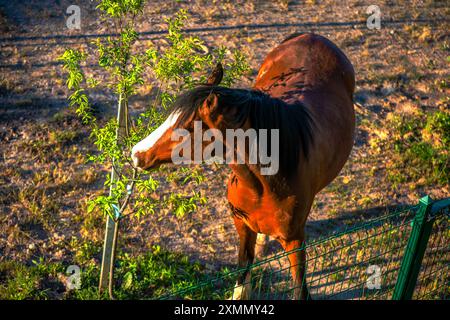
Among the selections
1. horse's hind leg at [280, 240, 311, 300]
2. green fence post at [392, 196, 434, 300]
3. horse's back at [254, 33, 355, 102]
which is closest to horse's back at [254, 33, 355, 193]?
horse's back at [254, 33, 355, 102]

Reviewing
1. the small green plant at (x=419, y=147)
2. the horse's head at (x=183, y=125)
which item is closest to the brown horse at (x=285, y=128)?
the horse's head at (x=183, y=125)

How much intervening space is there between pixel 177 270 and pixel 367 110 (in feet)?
11.9

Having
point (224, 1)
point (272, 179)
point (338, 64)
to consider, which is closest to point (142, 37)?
point (224, 1)

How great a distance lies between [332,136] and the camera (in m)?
5.07

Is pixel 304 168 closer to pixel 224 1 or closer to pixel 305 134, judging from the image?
pixel 305 134

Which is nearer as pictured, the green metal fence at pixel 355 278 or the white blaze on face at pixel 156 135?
the white blaze on face at pixel 156 135

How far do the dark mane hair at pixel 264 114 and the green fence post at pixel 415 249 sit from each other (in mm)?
911

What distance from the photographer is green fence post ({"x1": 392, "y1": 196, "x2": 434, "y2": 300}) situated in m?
4.19

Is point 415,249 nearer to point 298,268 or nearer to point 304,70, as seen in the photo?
point 298,268

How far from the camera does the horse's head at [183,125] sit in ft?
12.4

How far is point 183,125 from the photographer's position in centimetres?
385

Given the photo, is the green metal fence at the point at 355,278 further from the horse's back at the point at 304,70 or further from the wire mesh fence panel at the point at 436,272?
the horse's back at the point at 304,70

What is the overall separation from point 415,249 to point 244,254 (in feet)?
4.86

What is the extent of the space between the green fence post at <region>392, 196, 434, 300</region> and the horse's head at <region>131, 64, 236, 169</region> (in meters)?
1.57
